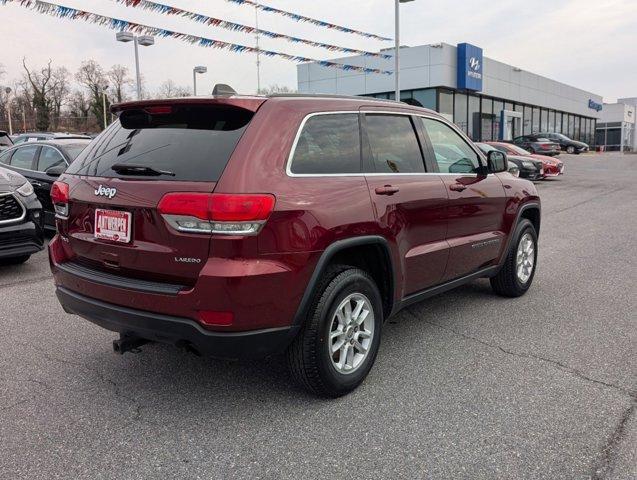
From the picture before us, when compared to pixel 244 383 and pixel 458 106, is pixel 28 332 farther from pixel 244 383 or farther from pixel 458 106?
pixel 458 106

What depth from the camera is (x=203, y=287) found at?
9.07ft

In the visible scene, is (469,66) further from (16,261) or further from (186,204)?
(186,204)

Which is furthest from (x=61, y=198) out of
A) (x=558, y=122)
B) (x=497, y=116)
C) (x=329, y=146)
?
(x=558, y=122)

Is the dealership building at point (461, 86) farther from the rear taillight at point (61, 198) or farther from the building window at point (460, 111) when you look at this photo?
the rear taillight at point (61, 198)

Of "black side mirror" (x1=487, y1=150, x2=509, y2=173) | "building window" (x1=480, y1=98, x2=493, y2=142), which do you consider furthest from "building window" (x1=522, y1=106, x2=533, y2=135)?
"black side mirror" (x1=487, y1=150, x2=509, y2=173)

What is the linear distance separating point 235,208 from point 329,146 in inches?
34.1

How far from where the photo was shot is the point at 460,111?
32250 millimetres

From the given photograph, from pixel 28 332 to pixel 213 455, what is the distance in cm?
255

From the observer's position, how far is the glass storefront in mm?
30219

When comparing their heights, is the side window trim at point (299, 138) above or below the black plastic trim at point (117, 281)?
above

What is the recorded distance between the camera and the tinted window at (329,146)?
3.14 meters

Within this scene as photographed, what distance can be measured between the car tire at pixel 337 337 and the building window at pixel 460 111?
98.1ft

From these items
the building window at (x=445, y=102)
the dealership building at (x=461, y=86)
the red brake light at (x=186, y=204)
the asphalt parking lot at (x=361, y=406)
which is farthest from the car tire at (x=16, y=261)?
the building window at (x=445, y=102)

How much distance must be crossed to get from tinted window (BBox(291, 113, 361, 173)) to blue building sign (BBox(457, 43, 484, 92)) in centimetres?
2881
